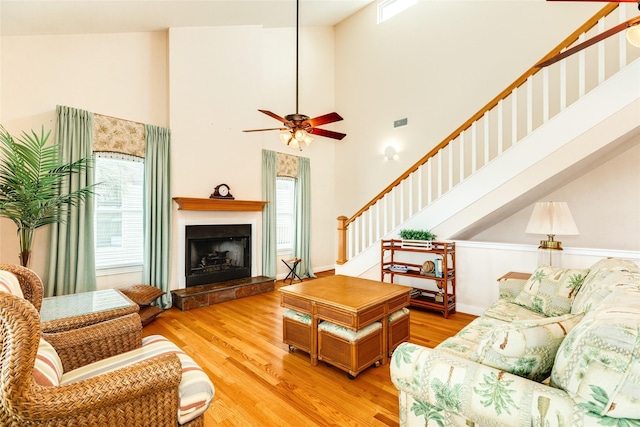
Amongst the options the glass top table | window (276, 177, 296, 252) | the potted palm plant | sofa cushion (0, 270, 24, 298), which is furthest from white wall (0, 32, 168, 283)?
sofa cushion (0, 270, 24, 298)

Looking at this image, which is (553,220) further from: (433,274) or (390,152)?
(390,152)

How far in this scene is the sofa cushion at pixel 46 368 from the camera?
1211 mm

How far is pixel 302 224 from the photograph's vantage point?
6.39 meters

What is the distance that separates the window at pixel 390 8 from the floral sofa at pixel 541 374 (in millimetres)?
6169

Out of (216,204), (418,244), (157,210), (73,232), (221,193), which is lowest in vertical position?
(418,244)

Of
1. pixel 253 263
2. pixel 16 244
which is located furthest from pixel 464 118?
pixel 16 244

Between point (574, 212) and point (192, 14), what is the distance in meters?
6.16

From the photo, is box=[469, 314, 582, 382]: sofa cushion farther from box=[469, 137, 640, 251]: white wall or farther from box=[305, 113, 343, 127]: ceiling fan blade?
box=[469, 137, 640, 251]: white wall

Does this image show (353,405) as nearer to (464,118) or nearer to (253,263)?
(253,263)

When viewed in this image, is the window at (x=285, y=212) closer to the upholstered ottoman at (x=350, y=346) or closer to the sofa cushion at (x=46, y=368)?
the upholstered ottoman at (x=350, y=346)

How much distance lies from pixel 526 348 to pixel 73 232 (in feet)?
15.0

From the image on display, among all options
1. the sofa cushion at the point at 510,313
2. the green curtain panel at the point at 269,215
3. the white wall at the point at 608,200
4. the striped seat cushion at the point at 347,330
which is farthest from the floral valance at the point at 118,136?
the white wall at the point at 608,200

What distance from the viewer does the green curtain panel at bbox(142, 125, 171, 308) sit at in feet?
14.2

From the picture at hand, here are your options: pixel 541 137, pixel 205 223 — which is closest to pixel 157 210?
Result: pixel 205 223
